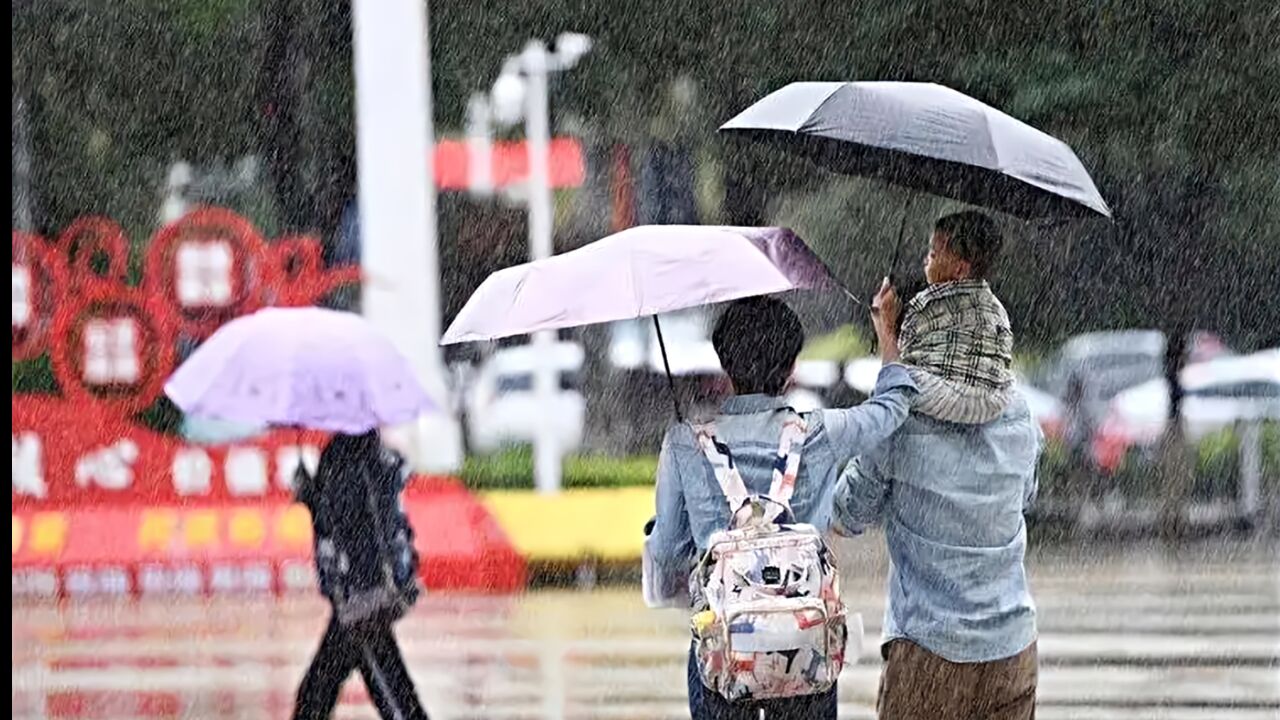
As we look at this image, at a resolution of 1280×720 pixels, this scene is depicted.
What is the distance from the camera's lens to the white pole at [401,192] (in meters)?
13.8

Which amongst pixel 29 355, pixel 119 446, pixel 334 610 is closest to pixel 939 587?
pixel 334 610

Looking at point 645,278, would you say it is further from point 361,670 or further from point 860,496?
point 361,670

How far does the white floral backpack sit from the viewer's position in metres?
4.05

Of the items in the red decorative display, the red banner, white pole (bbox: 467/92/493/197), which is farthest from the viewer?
white pole (bbox: 467/92/493/197)

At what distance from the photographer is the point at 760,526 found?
4.11m

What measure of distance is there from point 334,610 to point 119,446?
6802 millimetres

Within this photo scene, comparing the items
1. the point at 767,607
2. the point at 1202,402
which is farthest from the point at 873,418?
the point at 1202,402

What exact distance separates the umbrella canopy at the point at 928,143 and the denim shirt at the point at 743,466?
23.1 inches

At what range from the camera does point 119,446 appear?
12805 millimetres

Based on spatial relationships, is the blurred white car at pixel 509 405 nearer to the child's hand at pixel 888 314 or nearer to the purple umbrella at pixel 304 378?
the purple umbrella at pixel 304 378

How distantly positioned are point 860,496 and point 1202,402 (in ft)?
37.6

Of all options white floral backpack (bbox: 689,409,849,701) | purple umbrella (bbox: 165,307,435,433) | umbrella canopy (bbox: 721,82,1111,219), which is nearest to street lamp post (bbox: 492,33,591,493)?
purple umbrella (bbox: 165,307,435,433)

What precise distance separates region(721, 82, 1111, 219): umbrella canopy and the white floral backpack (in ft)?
2.72

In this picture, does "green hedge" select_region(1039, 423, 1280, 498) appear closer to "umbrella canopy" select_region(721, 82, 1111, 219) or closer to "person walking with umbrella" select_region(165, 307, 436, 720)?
"person walking with umbrella" select_region(165, 307, 436, 720)
